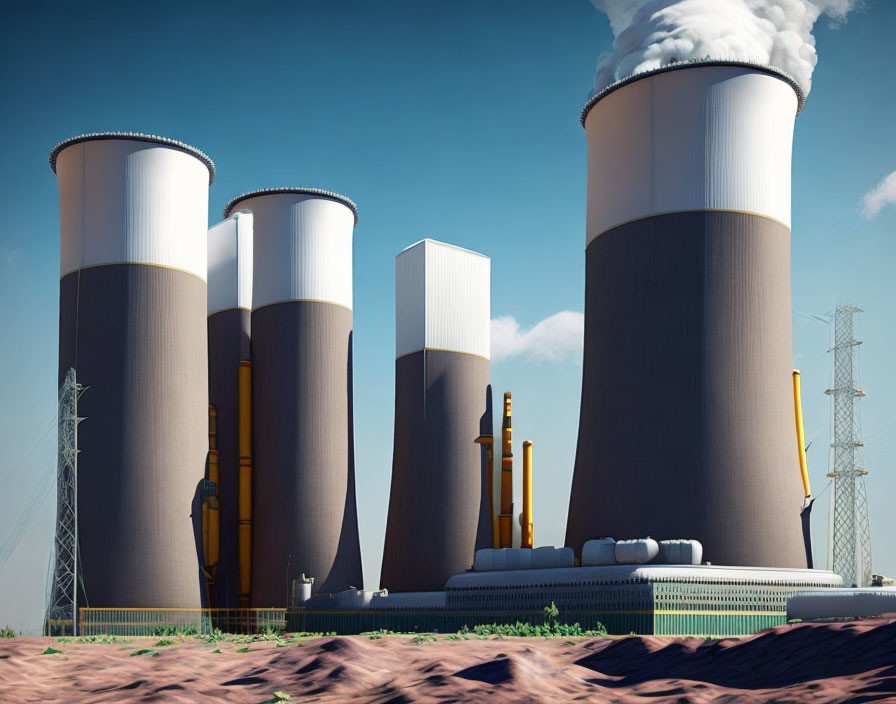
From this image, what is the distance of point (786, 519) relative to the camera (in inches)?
1838

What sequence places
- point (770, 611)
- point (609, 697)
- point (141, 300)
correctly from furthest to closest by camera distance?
point (141, 300) < point (770, 611) < point (609, 697)

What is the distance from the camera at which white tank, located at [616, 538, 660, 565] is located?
4347cm

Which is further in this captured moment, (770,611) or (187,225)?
(187,225)

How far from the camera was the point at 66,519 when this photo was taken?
52.3 m

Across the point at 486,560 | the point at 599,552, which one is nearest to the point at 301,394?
the point at 486,560

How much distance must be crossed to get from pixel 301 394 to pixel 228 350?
220 inches

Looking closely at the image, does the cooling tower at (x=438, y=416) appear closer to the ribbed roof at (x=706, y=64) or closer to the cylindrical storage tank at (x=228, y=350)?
the cylindrical storage tank at (x=228, y=350)

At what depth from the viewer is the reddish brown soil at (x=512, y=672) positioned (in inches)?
1069

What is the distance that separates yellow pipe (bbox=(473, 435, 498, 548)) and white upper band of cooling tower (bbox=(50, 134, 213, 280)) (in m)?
17.0

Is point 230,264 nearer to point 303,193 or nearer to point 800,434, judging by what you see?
point 303,193

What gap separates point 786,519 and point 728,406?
16.4 feet

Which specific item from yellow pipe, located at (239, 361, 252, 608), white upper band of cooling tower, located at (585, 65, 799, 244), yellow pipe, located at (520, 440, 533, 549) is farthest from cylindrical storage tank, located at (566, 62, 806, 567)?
yellow pipe, located at (239, 361, 252, 608)

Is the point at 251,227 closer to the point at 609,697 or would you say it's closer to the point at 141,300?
the point at 141,300

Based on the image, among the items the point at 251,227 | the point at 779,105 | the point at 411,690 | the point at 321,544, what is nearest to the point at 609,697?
the point at 411,690
